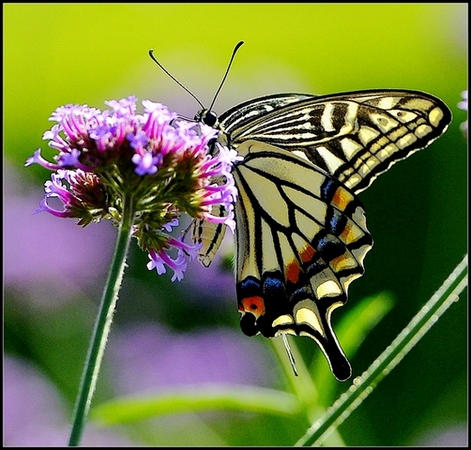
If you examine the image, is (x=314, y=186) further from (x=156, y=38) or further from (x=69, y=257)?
(x=156, y=38)

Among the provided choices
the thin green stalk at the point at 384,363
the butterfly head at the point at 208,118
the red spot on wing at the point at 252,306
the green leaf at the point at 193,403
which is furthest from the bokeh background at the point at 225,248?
the butterfly head at the point at 208,118

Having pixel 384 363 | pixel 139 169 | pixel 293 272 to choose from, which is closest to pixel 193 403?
pixel 293 272

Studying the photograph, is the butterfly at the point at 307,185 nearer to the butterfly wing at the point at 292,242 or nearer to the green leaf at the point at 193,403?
the butterfly wing at the point at 292,242

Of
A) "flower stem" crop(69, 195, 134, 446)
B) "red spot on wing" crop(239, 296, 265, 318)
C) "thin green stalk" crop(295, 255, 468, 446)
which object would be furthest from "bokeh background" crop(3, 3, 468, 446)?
"flower stem" crop(69, 195, 134, 446)

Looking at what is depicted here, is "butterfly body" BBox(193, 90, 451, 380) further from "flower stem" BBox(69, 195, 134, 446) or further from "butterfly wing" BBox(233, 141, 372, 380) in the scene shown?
"flower stem" BBox(69, 195, 134, 446)

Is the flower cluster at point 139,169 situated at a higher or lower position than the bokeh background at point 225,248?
higher
